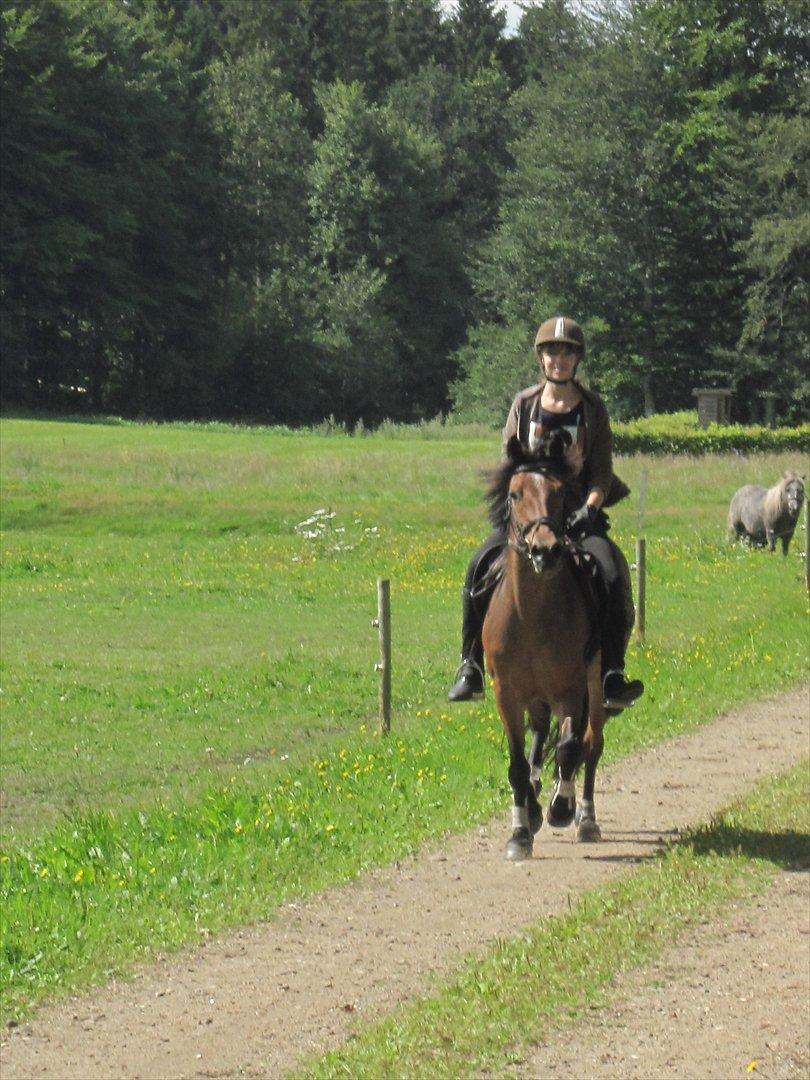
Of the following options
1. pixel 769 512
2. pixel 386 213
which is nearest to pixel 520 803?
pixel 769 512

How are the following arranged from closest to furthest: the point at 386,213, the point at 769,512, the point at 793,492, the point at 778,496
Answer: the point at 793,492 → the point at 778,496 → the point at 769,512 → the point at 386,213

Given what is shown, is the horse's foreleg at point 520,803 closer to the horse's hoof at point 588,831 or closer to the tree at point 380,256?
the horse's hoof at point 588,831

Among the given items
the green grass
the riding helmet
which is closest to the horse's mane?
the riding helmet

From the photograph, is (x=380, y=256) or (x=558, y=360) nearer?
(x=558, y=360)

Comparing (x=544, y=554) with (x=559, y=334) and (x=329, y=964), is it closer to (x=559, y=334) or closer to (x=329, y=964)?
(x=559, y=334)

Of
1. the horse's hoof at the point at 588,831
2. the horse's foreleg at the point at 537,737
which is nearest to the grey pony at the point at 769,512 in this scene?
the horse's foreleg at the point at 537,737

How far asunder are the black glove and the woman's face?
79 centimetres

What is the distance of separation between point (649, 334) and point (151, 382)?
26.3 meters

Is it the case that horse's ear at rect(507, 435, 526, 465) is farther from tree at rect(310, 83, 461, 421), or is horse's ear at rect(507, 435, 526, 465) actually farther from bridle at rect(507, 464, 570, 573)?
tree at rect(310, 83, 461, 421)

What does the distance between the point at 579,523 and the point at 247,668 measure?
12.1m

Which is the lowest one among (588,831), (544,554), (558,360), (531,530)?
(588,831)

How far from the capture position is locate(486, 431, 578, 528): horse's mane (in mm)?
9594

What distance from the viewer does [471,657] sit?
34.6ft

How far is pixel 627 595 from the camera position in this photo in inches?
402
